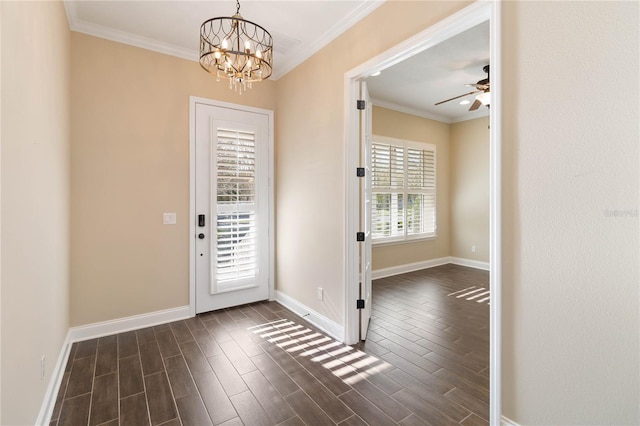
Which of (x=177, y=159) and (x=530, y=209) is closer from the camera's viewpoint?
(x=530, y=209)

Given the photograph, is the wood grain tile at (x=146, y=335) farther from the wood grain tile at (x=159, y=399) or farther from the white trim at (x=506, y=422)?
the white trim at (x=506, y=422)

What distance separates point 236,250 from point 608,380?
3.36 metres

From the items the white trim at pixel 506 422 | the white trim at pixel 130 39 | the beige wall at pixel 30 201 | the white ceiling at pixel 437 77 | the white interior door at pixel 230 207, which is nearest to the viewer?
the beige wall at pixel 30 201

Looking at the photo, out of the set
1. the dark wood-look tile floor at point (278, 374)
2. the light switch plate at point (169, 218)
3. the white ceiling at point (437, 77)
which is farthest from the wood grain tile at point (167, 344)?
the white ceiling at point (437, 77)

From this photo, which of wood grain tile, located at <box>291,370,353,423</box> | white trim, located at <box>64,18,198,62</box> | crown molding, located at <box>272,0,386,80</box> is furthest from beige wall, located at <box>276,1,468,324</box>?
white trim, located at <box>64,18,198,62</box>

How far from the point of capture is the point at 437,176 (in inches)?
244

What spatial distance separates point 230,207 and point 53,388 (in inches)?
86.6

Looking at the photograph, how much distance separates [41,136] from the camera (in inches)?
72.9

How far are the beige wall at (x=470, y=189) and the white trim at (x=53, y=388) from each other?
6.21m

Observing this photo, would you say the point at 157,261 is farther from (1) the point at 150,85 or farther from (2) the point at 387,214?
(2) the point at 387,214

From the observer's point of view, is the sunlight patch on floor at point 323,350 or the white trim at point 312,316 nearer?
the sunlight patch on floor at point 323,350

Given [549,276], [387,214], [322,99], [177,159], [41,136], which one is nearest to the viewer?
[549,276]

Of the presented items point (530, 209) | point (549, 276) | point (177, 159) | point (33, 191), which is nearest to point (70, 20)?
point (177, 159)

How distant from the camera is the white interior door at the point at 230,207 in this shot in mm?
3555
